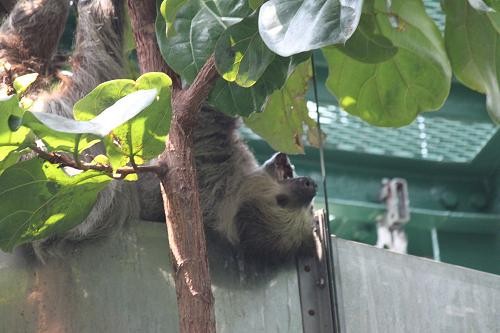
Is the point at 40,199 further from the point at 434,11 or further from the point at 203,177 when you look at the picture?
the point at 434,11

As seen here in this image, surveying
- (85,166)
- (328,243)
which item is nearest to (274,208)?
(328,243)

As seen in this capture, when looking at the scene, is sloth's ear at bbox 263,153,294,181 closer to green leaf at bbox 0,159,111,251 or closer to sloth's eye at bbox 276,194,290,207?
sloth's eye at bbox 276,194,290,207

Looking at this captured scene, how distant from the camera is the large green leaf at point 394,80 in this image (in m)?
1.42

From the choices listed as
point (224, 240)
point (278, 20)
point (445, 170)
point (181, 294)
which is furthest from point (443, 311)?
point (445, 170)

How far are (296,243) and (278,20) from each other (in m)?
1.20

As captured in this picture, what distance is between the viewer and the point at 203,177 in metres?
2.39

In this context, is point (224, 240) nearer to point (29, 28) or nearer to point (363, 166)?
point (29, 28)

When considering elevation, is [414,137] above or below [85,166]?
above

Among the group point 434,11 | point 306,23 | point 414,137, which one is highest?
point 434,11

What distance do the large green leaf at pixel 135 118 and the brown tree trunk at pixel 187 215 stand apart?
0.32 ft

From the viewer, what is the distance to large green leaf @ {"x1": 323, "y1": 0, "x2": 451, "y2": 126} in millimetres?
1425

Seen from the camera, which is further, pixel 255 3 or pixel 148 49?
pixel 148 49

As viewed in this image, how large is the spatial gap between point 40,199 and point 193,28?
309 millimetres

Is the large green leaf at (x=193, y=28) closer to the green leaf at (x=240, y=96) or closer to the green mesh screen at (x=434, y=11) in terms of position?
the green leaf at (x=240, y=96)
